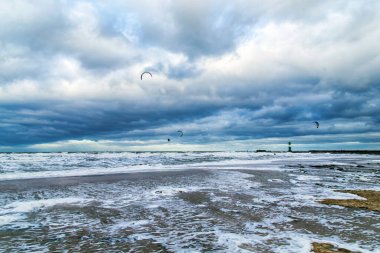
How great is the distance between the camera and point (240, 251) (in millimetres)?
5934

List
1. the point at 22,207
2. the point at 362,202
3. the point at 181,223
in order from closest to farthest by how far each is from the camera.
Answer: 1. the point at 181,223
2. the point at 22,207
3. the point at 362,202

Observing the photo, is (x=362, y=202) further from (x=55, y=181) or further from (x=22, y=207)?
(x=55, y=181)

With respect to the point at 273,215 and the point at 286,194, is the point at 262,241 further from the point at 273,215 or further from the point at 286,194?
the point at 286,194

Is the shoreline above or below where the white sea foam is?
above

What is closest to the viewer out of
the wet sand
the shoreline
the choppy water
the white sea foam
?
the choppy water

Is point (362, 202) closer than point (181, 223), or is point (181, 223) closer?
point (181, 223)

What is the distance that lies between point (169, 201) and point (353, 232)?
6966 mm

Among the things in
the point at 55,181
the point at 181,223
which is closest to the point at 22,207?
the point at 181,223

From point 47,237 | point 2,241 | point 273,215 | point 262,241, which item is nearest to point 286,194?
point 273,215

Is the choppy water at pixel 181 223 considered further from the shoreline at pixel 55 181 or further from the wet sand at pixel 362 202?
the shoreline at pixel 55 181

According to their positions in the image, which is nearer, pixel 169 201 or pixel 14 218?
pixel 14 218

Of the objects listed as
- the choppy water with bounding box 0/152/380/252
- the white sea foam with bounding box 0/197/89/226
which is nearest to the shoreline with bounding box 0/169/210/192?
the choppy water with bounding box 0/152/380/252

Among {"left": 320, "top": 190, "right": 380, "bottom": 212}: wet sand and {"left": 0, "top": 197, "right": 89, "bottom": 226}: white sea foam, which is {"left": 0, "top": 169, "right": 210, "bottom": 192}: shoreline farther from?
{"left": 320, "top": 190, "right": 380, "bottom": 212}: wet sand

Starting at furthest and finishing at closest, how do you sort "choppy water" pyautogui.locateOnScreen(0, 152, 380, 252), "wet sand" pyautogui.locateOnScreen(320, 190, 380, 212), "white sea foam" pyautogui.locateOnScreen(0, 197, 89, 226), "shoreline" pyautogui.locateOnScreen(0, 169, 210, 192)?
"shoreline" pyautogui.locateOnScreen(0, 169, 210, 192) → "wet sand" pyautogui.locateOnScreen(320, 190, 380, 212) → "white sea foam" pyautogui.locateOnScreen(0, 197, 89, 226) → "choppy water" pyautogui.locateOnScreen(0, 152, 380, 252)
